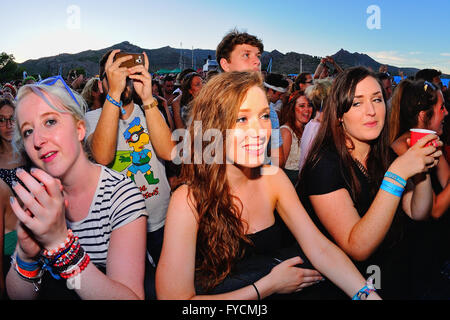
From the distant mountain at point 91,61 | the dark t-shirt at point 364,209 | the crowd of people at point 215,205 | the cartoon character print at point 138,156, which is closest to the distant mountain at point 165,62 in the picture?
the distant mountain at point 91,61

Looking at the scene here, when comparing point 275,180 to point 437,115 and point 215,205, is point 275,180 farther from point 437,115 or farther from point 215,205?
point 437,115

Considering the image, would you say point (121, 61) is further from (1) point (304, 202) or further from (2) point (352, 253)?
(2) point (352, 253)

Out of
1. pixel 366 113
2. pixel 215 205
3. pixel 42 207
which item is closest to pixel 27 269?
pixel 42 207

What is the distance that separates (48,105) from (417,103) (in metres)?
→ 3.07

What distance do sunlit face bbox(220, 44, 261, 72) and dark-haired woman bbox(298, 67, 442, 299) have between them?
126cm

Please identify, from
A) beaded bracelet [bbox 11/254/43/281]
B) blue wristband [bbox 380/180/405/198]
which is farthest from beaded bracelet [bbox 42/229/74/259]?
blue wristband [bbox 380/180/405/198]

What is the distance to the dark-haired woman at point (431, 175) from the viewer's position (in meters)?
2.23

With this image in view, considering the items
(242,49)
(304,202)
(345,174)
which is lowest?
(304,202)

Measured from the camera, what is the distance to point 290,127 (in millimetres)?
4133

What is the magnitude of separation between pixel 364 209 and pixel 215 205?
3.27 ft

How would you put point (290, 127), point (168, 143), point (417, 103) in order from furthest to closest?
point (290, 127), point (417, 103), point (168, 143)

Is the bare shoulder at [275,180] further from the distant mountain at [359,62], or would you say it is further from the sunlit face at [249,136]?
the distant mountain at [359,62]

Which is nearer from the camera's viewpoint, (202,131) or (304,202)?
(202,131)

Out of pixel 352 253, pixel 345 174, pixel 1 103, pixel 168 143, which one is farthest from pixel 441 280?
pixel 1 103
